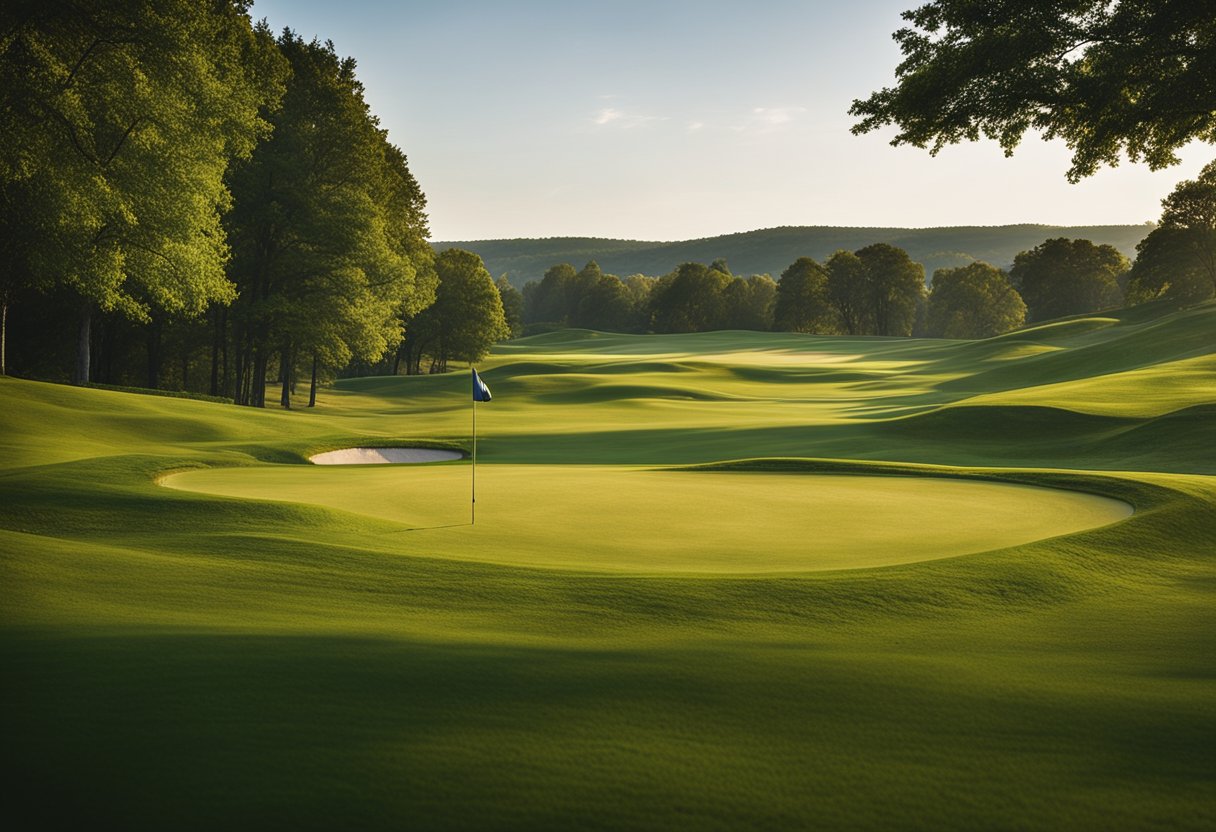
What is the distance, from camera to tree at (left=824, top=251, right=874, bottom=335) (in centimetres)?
11262

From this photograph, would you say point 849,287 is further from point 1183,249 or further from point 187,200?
point 187,200

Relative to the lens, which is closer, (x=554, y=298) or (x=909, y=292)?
(x=909, y=292)

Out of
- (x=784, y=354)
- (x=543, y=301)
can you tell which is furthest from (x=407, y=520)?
(x=543, y=301)

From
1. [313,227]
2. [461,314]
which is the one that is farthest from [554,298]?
[313,227]

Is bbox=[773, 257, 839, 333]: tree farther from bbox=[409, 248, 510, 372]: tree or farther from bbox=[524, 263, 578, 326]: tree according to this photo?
bbox=[524, 263, 578, 326]: tree

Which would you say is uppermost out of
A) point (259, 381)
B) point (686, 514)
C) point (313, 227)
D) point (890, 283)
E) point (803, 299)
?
point (890, 283)

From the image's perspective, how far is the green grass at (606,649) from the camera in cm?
463

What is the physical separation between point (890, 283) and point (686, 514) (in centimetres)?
10373

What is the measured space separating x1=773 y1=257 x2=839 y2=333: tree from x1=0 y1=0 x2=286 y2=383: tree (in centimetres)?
9123

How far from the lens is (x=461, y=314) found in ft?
249

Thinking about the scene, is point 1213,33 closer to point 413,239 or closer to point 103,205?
point 103,205

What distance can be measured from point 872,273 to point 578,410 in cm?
7455

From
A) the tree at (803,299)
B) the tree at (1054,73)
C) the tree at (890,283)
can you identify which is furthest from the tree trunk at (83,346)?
the tree at (803,299)

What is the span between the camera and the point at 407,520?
1329cm
